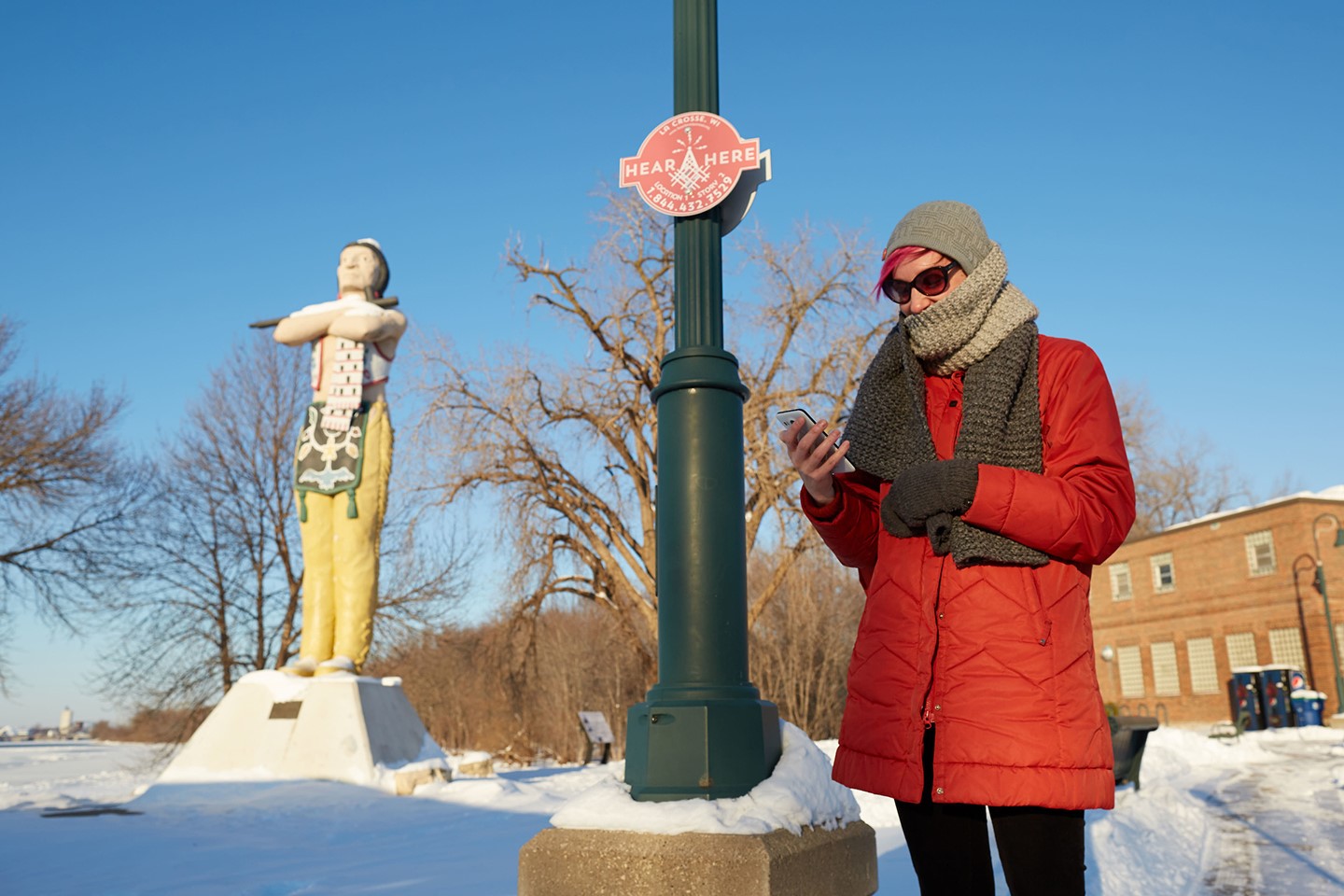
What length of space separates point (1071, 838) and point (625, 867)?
4.36 ft

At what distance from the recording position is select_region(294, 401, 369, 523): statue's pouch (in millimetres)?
9898

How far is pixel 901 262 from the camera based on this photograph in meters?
2.21

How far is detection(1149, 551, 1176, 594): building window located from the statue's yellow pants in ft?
107

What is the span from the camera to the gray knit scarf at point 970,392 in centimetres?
203

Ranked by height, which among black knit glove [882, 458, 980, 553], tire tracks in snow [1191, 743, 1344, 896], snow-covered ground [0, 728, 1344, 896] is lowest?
tire tracks in snow [1191, 743, 1344, 896]

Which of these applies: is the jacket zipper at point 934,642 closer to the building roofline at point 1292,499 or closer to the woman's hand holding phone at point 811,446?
the woman's hand holding phone at point 811,446

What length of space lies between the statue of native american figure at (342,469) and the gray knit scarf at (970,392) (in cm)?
823

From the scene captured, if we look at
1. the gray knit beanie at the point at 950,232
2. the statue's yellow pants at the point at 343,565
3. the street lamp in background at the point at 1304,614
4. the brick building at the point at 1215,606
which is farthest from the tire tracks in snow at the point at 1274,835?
the brick building at the point at 1215,606

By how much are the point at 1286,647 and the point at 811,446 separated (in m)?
34.5

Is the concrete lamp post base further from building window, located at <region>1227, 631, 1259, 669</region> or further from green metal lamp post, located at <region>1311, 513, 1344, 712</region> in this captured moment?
building window, located at <region>1227, 631, 1259, 669</region>

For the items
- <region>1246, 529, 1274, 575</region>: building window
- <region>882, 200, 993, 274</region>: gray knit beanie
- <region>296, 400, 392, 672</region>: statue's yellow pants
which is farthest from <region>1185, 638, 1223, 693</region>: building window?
<region>882, 200, 993, 274</region>: gray knit beanie

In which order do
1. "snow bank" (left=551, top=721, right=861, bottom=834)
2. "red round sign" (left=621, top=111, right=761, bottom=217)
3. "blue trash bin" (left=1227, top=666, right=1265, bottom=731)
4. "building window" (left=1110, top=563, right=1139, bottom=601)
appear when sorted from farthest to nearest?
"building window" (left=1110, top=563, right=1139, bottom=601) → "blue trash bin" (left=1227, top=666, right=1265, bottom=731) → "red round sign" (left=621, top=111, right=761, bottom=217) → "snow bank" (left=551, top=721, right=861, bottom=834)

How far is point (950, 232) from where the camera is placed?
216cm

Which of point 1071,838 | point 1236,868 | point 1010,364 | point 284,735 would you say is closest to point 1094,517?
point 1010,364
